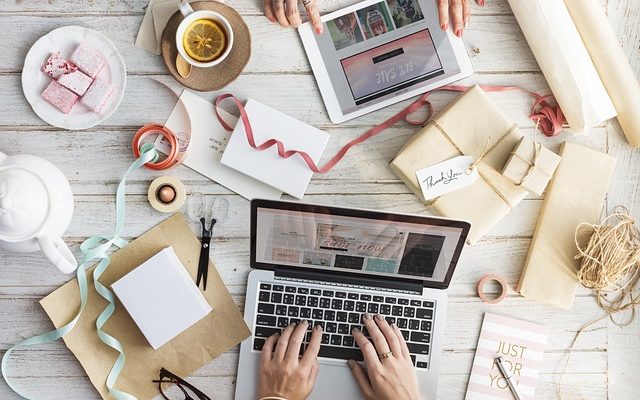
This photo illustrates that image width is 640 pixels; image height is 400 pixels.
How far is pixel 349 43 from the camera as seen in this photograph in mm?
1095

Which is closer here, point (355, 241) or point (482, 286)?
point (355, 241)

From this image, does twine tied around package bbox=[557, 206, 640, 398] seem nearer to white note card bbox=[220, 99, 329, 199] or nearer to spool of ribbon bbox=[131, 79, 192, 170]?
white note card bbox=[220, 99, 329, 199]

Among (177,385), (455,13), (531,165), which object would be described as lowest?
(177,385)

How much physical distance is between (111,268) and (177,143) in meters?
0.25

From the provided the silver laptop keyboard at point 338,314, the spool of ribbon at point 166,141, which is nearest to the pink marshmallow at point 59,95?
the spool of ribbon at point 166,141

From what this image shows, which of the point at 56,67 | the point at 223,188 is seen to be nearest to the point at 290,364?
the point at 223,188

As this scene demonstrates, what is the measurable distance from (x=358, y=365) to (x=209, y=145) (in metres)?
0.47

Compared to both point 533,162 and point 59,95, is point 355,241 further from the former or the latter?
point 59,95

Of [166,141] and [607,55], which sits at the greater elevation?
[607,55]

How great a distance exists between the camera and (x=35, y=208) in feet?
3.16

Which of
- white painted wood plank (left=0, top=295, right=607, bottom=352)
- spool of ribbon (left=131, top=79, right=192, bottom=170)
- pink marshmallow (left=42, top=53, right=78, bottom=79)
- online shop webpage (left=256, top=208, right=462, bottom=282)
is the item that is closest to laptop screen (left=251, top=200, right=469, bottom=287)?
online shop webpage (left=256, top=208, right=462, bottom=282)

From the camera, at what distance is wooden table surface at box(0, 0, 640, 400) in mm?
1094

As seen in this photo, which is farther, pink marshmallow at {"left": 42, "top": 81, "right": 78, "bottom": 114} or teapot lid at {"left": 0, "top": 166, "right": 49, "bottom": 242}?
pink marshmallow at {"left": 42, "top": 81, "right": 78, "bottom": 114}

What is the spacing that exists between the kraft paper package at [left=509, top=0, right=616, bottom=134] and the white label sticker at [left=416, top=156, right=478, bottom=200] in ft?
0.66
